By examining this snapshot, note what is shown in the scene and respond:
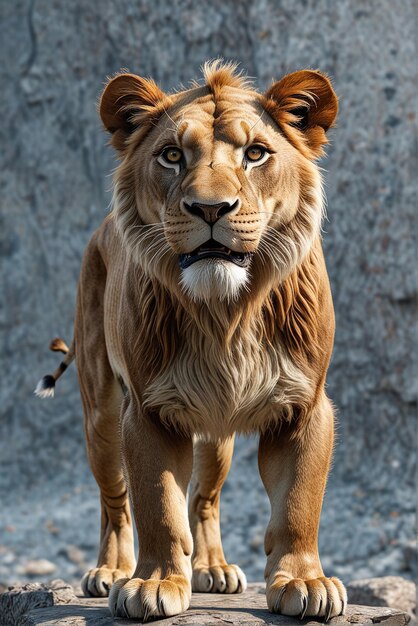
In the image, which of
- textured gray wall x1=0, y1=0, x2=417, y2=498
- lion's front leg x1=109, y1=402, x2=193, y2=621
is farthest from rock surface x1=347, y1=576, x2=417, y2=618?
textured gray wall x1=0, y1=0, x2=417, y2=498

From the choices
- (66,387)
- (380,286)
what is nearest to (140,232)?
(380,286)

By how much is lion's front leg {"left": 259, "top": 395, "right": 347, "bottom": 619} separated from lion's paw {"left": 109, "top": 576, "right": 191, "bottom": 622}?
0.28 m

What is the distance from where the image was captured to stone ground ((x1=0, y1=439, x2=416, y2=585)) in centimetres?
788

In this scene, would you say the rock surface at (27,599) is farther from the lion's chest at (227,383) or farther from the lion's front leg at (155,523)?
the lion's chest at (227,383)

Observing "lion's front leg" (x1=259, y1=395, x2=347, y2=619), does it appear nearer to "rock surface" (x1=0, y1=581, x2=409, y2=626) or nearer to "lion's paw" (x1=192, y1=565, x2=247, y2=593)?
"rock surface" (x1=0, y1=581, x2=409, y2=626)

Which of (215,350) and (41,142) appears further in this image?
(41,142)

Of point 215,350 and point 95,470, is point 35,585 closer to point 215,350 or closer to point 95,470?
point 95,470

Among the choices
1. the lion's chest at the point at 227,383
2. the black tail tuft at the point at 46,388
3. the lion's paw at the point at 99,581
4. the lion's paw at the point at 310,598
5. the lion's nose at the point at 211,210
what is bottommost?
the lion's paw at the point at 99,581

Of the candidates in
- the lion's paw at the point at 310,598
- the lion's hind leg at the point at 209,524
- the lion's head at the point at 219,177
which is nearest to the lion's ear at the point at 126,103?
the lion's head at the point at 219,177

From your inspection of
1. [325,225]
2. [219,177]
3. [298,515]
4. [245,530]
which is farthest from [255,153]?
[325,225]

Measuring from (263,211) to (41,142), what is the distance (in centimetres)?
723

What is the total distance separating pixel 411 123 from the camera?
893cm

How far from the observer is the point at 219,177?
308 centimetres

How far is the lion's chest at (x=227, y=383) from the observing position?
11.0 ft
